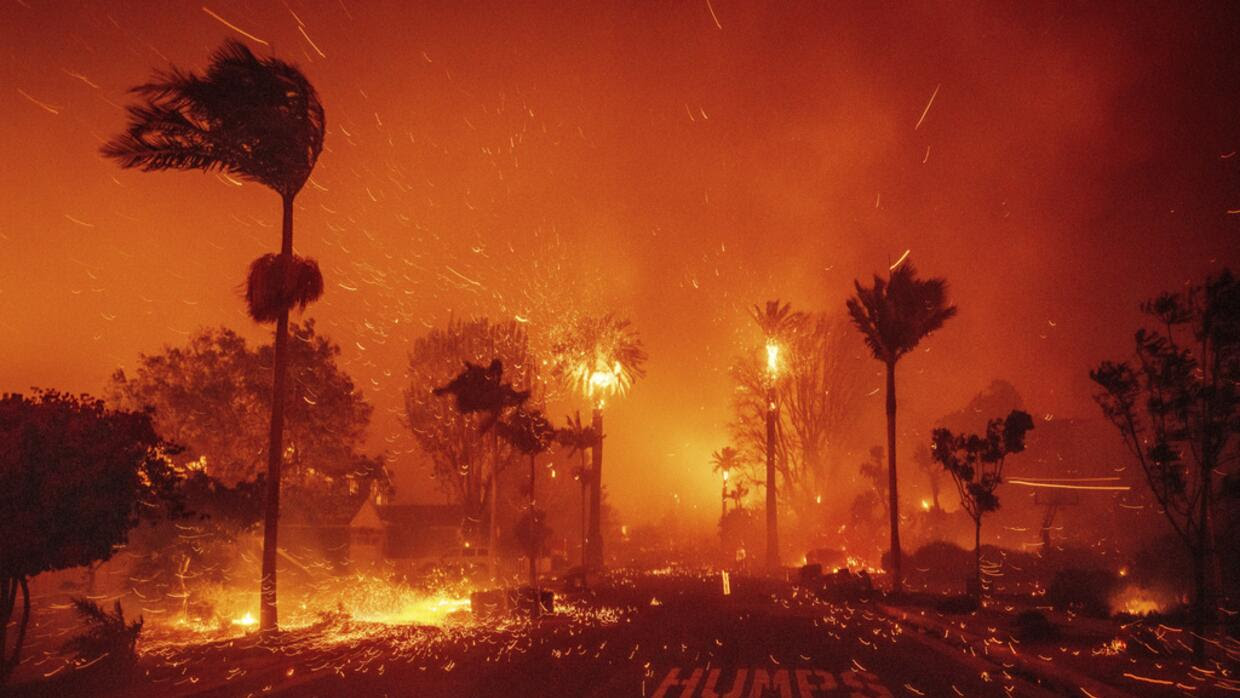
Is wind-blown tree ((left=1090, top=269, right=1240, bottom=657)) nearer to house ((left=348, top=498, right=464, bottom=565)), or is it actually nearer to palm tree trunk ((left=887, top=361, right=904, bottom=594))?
palm tree trunk ((left=887, top=361, right=904, bottom=594))

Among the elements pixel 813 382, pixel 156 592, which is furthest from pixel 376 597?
pixel 813 382

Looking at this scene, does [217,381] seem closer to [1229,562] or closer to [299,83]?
[299,83]

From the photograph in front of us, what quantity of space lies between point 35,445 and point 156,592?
1432cm

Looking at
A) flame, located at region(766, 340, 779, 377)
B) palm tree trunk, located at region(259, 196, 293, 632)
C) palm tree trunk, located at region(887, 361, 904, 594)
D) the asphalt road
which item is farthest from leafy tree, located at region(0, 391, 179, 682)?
flame, located at region(766, 340, 779, 377)

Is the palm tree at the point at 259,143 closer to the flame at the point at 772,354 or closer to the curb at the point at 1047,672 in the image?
the curb at the point at 1047,672

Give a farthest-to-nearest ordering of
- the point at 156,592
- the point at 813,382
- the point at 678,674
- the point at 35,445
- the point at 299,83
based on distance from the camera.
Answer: the point at 813,382
the point at 156,592
the point at 299,83
the point at 678,674
the point at 35,445

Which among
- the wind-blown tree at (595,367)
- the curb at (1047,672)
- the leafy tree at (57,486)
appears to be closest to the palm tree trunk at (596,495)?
the wind-blown tree at (595,367)

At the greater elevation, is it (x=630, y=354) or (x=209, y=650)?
(x=630, y=354)

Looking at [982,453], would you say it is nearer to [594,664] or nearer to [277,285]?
[594,664]

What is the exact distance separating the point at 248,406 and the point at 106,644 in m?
31.2

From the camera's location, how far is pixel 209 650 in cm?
1662

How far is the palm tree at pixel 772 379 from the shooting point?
55.8 meters

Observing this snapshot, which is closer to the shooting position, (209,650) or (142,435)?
(142,435)

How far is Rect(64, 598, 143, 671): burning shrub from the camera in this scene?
13.3 metres
